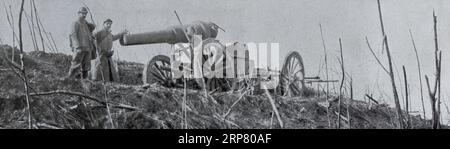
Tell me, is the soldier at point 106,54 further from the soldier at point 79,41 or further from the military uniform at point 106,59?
the soldier at point 79,41

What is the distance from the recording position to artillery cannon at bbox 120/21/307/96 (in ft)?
25.4

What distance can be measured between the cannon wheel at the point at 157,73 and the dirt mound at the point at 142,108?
4.87 ft

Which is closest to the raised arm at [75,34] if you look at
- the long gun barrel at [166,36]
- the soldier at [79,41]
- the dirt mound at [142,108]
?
the soldier at [79,41]

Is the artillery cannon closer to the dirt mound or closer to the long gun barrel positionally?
the long gun barrel

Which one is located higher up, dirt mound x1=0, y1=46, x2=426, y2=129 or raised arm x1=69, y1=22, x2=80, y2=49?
raised arm x1=69, y1=22, x2=80, y2=49

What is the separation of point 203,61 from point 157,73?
0.87m

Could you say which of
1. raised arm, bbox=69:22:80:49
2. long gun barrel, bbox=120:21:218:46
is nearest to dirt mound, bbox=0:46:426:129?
raised arm, bbox=69:22:80:49

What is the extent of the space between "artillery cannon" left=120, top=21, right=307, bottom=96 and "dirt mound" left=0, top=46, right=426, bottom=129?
3.29 ft

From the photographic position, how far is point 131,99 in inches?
212

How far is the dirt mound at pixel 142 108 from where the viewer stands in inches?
162

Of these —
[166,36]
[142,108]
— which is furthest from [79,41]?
[142,108]

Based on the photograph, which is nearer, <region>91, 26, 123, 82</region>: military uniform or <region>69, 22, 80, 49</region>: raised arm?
<region>69, 22, 80, 49</region>: raised arm
